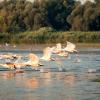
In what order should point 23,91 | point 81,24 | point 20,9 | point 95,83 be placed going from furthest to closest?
point 20,9, point 81,24, point 95,83, point 23,91

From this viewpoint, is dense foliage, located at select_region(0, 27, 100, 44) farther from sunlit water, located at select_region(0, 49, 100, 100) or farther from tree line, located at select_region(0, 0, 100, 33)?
sunlit water, located at select_region(0, 49, 100, 100)

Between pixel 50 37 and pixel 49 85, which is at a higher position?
pixel 49 85

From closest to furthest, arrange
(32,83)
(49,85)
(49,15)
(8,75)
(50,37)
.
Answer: (49,85) → (32,83) → (8,75) → (50,37) → (49,15)

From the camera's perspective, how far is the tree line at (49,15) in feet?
291

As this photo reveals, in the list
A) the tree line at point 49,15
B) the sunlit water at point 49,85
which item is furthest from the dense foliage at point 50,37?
the sunlit water at point 49,85

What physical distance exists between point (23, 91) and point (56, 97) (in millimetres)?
1676

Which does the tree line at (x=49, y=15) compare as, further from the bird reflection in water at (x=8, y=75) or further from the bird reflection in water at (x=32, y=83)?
the bird reflection in water at (x=32, y=83)

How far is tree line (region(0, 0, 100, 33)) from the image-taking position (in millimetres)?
88688

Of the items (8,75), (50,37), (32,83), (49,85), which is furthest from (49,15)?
(49,85)

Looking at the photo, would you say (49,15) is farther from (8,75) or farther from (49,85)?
(49,85)

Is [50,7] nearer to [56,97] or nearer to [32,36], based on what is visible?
[32,36]

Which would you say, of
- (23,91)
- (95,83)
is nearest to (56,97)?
(23,91)

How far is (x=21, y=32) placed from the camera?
293 ft

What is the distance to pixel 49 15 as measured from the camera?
3733 inches
